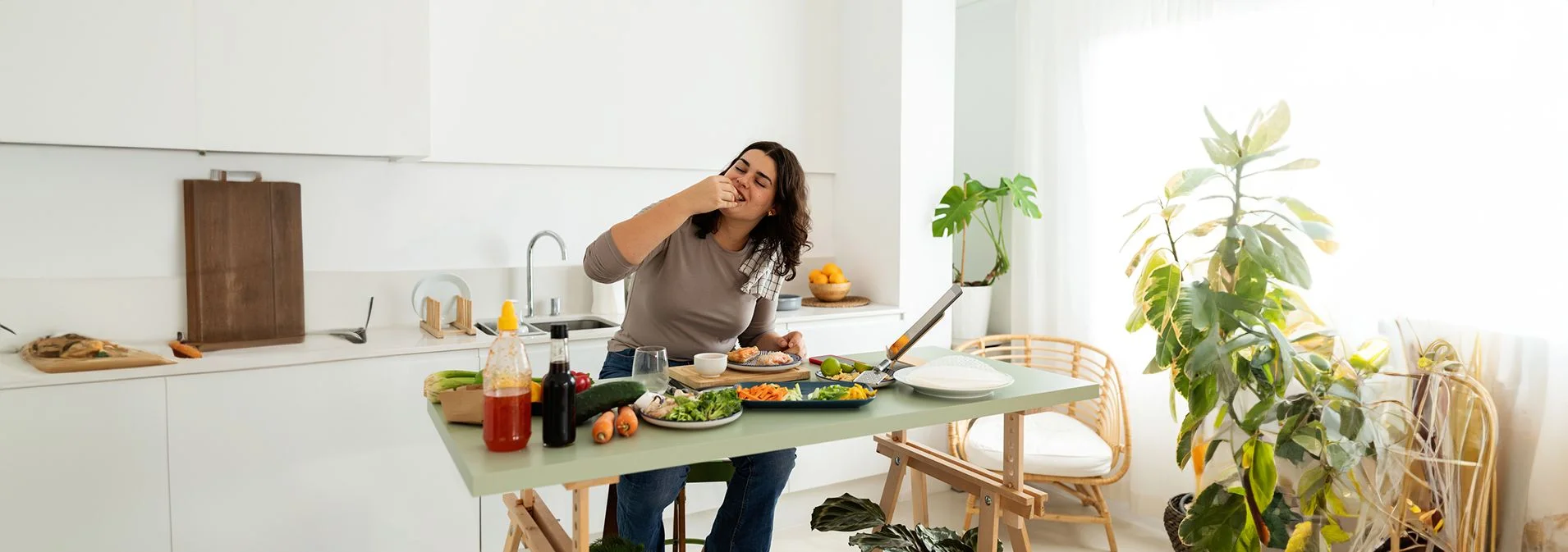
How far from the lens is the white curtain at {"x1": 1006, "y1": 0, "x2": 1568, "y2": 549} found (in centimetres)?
262

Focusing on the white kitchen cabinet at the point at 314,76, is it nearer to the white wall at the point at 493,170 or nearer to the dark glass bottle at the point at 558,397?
→ the white wall at the point at 493,170

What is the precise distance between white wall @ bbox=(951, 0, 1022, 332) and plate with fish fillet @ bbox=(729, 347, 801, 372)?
7.81 feet

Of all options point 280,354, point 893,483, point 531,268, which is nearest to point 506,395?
point 893,483

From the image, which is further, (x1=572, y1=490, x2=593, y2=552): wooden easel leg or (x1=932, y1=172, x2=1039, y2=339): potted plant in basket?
(x1=932, y1=172, x2=1039, y2=339): potted plant in basket

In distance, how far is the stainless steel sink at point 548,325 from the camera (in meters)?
3.37

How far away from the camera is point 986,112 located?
4.61m

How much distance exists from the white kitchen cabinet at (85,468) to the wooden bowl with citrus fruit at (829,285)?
7.66ft

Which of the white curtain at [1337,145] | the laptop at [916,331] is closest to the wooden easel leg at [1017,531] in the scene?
the laptop at [916,331]

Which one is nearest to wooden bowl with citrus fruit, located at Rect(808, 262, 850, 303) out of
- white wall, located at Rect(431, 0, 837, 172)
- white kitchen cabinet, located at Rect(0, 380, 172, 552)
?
white wall, located at Rect(431, 0, 837, 172)

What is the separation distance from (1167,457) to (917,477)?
1.48 m

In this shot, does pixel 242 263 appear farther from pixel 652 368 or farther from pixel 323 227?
pixel 652 368

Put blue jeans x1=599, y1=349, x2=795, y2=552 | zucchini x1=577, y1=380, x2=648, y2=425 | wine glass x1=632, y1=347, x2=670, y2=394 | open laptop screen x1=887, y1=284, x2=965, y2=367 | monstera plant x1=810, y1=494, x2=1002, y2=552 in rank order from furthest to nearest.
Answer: blue jeans x1=599, y1=349, x2=795, y2=552 < monstera plant x1=810, y1=494, x2=1002, y2=552 < open laptop screen x1=887, y1=284, x2=965, y2=367 < wine glass x1=632, y1=347, x2=670, y2=394 < zucchini x1=577, y1=380, x2=648, y2=425

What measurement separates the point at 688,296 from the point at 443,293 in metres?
1.47

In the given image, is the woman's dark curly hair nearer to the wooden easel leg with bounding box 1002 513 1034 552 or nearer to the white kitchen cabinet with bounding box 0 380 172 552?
the wooden easel leg with bounding box 1002 513 1034 552
